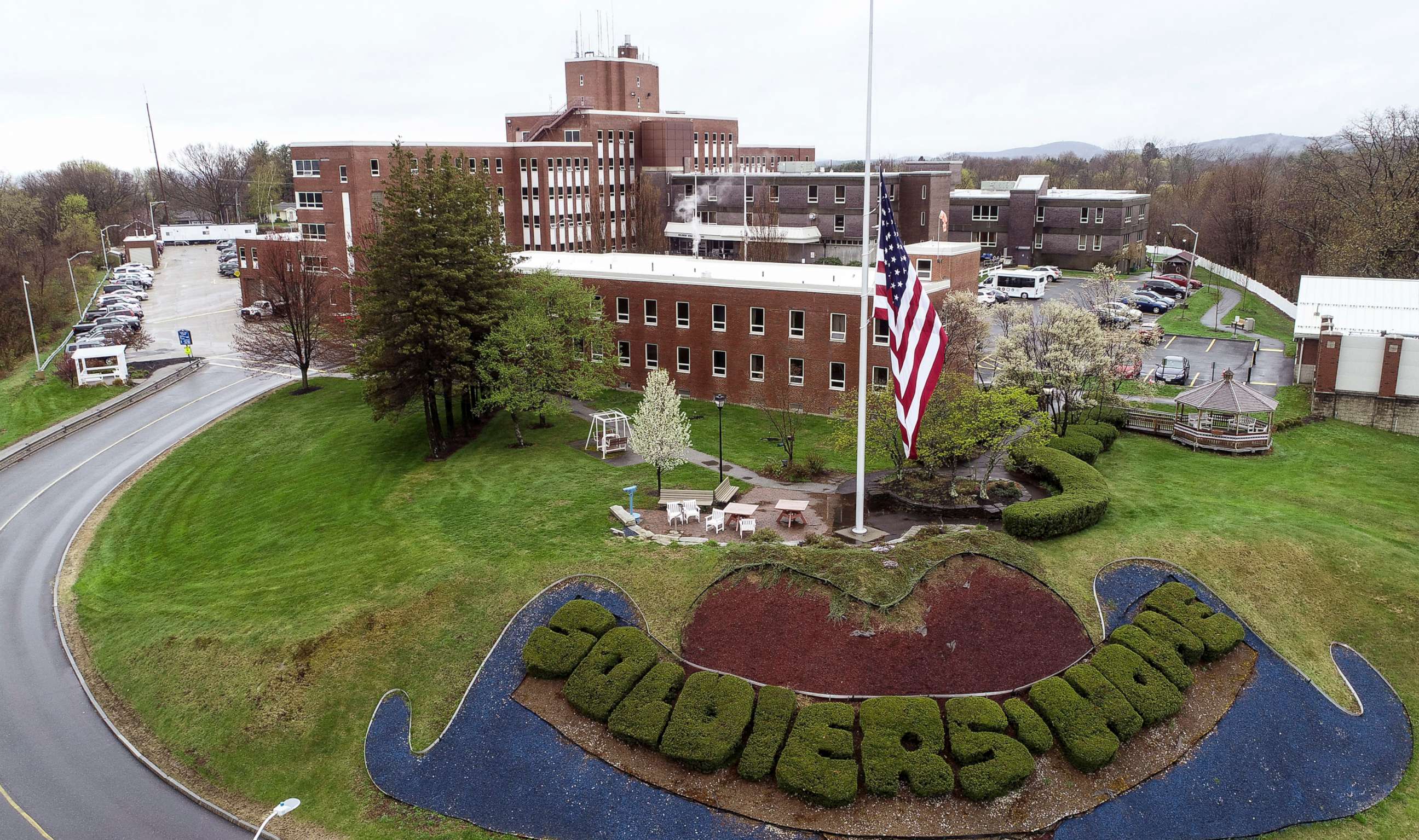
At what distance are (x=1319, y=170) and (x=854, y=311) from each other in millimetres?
67365

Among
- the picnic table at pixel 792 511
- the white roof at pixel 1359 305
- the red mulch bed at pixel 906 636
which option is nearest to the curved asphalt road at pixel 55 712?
the red mulch bed at pixel 906 636

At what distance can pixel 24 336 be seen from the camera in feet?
237

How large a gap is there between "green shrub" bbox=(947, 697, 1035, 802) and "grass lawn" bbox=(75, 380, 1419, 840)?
4.52 m

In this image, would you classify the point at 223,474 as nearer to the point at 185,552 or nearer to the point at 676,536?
the point at 185,552

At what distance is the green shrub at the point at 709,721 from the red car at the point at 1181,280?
244ft

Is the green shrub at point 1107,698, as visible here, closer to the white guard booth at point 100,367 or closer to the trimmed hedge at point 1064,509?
the trimmed hedge at point 1064,509

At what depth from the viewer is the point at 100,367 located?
59.5 metres

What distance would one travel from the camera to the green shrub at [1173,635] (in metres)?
25.2

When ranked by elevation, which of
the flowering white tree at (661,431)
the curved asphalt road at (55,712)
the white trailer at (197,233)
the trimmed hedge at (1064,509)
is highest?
the white trailer at (197,233)

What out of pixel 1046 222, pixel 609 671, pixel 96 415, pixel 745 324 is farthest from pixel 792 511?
pixel 1046 222

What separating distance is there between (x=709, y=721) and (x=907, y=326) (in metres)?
12.3

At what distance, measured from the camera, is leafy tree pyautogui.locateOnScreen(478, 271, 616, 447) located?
42469 mm

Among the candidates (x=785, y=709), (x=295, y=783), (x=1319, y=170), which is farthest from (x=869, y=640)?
(x=1319, y=170)

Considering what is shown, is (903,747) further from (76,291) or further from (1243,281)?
(76,291)
